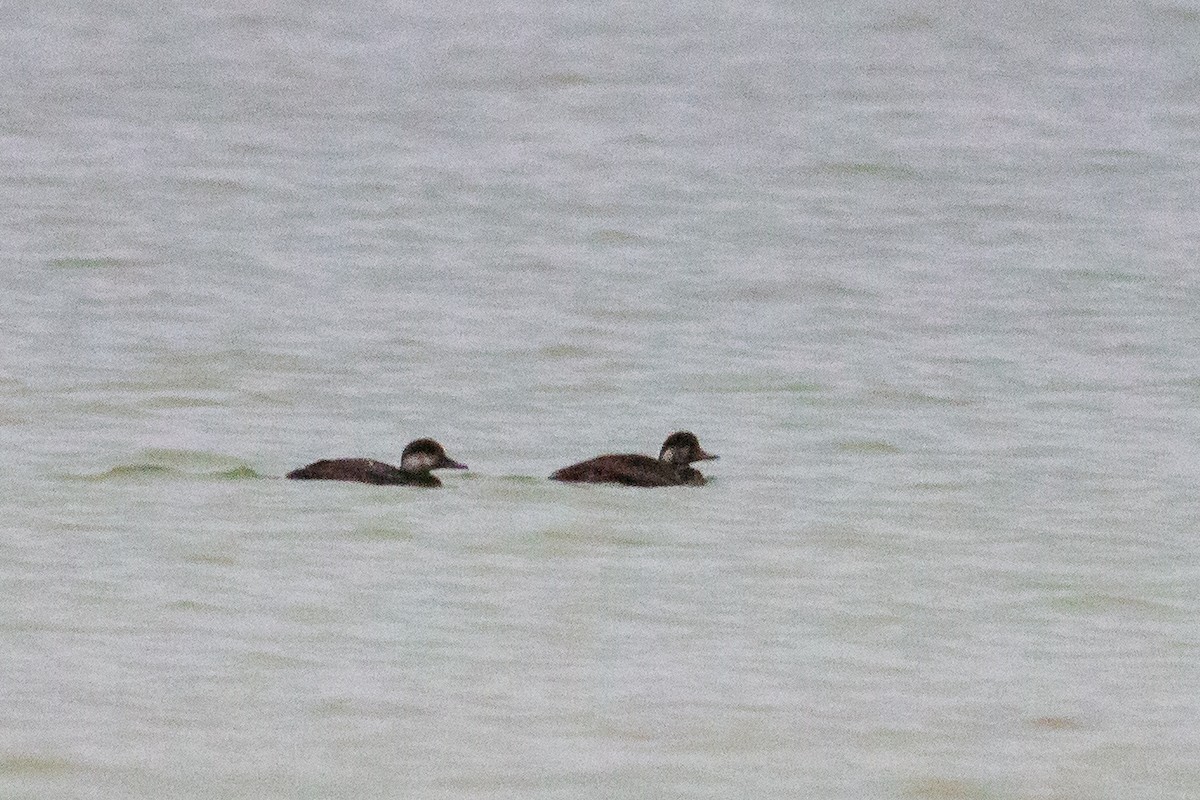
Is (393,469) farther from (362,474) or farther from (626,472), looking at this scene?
(626,472)

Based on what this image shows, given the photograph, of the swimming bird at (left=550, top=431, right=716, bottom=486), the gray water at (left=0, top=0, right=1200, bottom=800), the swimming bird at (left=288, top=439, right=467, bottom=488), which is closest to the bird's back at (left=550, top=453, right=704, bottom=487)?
the swimming bird at (left=550, top=431, right=716, bottom=486)

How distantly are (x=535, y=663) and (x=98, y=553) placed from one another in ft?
8.32

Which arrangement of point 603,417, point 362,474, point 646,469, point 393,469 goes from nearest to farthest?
point 362,474 < point 393,469 < point 646,469 < point 603,417

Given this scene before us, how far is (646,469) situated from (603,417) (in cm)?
302

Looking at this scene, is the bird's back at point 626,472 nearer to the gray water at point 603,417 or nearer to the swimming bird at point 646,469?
the swimming bird at point 646,469

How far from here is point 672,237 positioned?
86.6 feet

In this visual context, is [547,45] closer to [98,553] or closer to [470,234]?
[470,234]

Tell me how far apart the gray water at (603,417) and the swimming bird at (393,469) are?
0.16 meters

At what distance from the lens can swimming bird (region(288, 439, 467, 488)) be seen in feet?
47.5

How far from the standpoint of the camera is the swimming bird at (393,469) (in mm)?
14477

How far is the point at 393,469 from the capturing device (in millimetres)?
14656

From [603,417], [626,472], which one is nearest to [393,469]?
[626,472]

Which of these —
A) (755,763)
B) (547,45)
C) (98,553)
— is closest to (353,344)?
(98,553)

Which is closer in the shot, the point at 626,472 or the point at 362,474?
the point at 362,474
